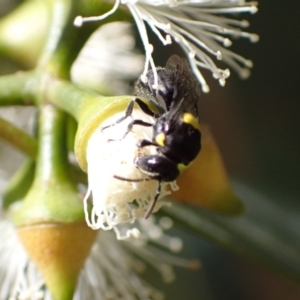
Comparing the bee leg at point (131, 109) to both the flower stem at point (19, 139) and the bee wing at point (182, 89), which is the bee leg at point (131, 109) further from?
the flower stem at point (19, 139)

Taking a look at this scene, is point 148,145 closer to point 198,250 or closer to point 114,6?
point 114,6

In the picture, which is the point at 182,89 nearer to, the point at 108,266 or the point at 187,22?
the point at 187,22

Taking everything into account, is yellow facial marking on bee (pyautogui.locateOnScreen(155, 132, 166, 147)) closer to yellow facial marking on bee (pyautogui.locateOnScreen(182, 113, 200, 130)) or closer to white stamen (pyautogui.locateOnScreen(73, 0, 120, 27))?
yellow facial marking on bee (pyautogui.locateOnScreen(182, 113, 200, 130))

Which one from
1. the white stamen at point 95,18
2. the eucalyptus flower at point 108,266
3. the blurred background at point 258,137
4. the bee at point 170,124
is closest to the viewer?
the bee at point 170,124

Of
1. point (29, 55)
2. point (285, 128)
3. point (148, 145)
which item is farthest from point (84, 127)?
point (285, 128)

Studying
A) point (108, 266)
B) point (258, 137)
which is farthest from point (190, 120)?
point (258, 137)

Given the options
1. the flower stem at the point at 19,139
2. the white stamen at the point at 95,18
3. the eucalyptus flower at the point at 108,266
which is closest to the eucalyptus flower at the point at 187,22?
the white stamen at the point at 95,18

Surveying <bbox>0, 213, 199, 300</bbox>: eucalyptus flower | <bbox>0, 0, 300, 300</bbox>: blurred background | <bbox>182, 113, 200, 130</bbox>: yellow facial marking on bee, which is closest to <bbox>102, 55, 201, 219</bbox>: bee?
<bbox>182, 113, 200, 130</bbox>: yellow facial marking on bee
